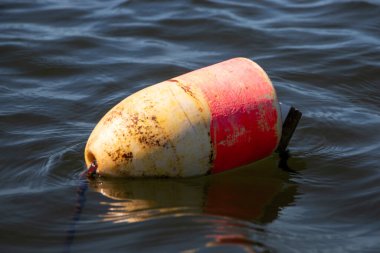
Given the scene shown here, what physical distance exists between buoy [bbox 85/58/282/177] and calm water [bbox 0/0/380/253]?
175 millimetres

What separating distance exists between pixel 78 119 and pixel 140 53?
1.75m

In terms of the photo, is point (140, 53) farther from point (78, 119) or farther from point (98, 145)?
point (98, 145)

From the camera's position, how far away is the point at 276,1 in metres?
8.98

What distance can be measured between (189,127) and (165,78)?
2417 millimetres

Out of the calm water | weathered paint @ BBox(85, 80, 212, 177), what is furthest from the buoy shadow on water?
weathered paint @ BBox(85, 80, 212, 177)

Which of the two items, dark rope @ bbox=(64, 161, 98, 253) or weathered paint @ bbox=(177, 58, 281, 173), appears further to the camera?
weathered paint @ bbox=(177, 58, 281, 173)

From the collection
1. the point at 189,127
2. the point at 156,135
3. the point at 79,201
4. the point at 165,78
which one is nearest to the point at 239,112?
the point at 189,127

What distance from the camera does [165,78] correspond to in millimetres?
6527

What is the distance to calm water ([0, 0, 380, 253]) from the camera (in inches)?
153

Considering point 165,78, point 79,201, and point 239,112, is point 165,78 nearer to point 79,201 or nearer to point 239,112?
point 239,112

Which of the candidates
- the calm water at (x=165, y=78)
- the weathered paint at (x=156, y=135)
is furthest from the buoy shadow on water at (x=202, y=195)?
the weathered paint at (x=156, y=135)

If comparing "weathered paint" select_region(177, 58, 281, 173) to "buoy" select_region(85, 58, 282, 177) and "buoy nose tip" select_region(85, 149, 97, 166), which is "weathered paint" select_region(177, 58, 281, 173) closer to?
"buoy" select_region(85, 58, 282, 177)

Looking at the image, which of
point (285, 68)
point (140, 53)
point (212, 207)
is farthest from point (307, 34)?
point (212, 207)

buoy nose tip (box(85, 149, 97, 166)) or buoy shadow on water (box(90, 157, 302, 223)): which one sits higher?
buoy nose tip (box(85, 149, 97, 166))
